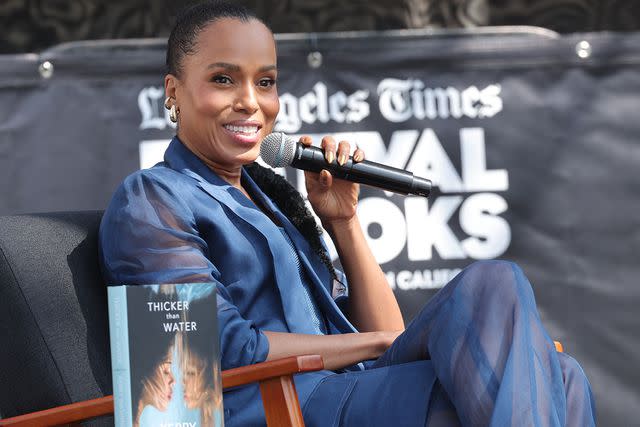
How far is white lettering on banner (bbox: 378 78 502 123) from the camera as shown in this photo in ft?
13.7

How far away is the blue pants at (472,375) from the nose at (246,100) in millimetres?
678

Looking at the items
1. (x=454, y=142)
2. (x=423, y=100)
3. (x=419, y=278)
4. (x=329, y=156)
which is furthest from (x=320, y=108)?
(x=329, y=156)

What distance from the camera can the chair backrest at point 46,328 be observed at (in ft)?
7.86

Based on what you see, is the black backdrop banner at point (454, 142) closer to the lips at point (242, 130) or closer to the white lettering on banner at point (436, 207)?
the white lettering on banner at point (436, 207)

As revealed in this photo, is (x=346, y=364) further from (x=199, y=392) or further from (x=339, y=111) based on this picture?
(x=339, y=111)

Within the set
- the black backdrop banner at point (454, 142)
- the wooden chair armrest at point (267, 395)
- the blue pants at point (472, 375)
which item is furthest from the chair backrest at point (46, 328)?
the black backdrop banner at point (454, 142)

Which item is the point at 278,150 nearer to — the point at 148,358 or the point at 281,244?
the point at 281,244

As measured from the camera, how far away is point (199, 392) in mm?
1626

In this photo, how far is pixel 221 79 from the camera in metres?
2.71

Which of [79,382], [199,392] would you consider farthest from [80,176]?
[199,392]

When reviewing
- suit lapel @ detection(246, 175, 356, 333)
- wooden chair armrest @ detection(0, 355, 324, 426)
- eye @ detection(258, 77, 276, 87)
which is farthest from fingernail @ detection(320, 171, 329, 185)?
wooden chair armrest @ detection(0, 355, 324, 426)

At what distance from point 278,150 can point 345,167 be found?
16 centimetres

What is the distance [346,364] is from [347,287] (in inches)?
21.5

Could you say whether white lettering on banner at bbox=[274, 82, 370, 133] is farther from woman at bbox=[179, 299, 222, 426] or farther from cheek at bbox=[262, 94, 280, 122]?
woman at bbox=[179, 299, 222, 426]
